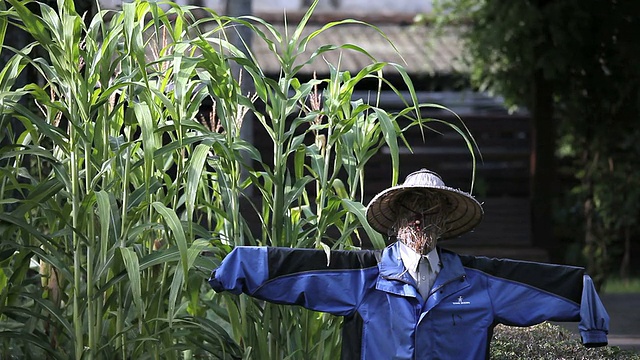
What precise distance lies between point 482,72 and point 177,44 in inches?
245

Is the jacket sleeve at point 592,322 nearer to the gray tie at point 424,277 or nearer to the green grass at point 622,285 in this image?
the gray tie at point 424,277

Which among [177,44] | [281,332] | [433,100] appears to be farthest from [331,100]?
[433,100]

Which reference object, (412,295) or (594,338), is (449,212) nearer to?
(412,295)

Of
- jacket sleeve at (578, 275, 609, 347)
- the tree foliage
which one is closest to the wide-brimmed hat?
jacket sleeve at (578, 275, 609, 347)

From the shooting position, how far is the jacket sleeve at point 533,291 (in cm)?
308

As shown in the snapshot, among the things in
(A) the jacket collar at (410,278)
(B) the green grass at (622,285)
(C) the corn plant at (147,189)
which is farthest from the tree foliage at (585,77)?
(A) the jacket collar at (410,278)

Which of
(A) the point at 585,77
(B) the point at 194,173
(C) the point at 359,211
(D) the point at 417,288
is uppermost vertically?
(B) the point at 194,173

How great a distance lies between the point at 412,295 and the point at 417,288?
0.05 m

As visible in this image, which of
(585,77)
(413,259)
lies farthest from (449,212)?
(585,77)

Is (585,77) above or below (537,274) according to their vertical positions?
below

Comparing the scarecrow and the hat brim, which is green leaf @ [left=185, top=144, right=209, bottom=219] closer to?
the scarecrow

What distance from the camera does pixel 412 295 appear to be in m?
2.98

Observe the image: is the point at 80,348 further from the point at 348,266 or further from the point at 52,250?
the point at 348,266

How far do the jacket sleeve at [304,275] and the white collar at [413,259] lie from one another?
0.30ft
